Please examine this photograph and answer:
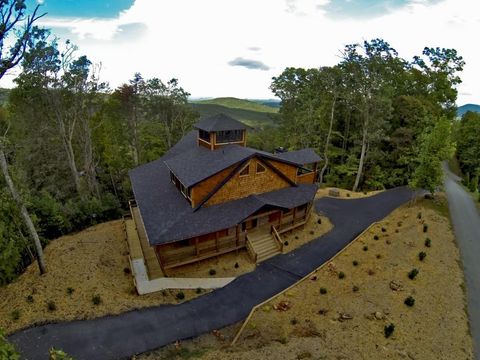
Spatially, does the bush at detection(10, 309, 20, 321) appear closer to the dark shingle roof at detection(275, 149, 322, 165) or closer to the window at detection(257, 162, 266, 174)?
the window at detection(257, 162, 266, 174)

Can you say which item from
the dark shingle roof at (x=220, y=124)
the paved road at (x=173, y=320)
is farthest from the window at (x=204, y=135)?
the paved road at (x=173, y=320)

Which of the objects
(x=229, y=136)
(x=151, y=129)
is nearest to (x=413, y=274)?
(x=229, y=136)

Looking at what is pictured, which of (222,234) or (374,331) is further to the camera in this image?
(222,234)

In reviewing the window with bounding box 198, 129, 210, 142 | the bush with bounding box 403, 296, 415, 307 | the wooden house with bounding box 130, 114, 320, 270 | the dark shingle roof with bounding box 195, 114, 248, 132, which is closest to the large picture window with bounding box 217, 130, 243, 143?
the wooden house with bounding box 130, 114, 320, 270

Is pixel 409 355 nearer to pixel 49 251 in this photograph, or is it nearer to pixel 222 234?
pixel 222 234

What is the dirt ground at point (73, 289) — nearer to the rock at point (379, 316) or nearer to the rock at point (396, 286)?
the rock at point (379, 316)

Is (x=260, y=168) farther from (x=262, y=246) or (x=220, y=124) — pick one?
(x=262, y=246)

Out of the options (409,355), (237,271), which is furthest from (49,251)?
(409,355)
